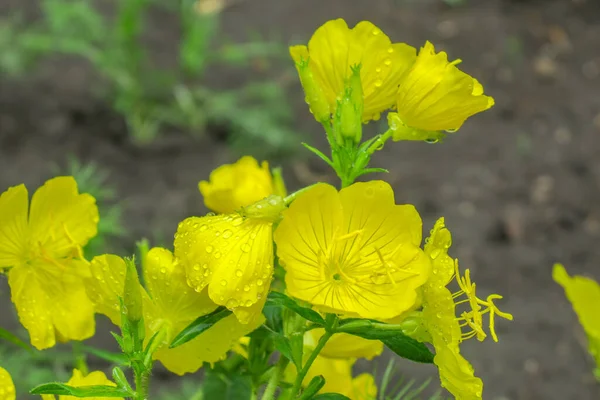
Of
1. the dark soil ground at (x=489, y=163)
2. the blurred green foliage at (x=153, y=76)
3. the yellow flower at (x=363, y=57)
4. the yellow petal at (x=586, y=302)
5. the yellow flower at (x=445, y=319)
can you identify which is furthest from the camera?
the blurred green foliage at (x=153, y=76)

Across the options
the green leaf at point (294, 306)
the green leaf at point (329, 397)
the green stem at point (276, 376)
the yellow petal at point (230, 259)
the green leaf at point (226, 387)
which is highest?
the yellow petal at point (230, 259)

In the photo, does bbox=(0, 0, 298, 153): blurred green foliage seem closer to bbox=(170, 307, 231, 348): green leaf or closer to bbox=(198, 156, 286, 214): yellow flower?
bbox=(198, 156, 286, 214): yellow flower

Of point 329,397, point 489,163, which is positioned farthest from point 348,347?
point 489,163

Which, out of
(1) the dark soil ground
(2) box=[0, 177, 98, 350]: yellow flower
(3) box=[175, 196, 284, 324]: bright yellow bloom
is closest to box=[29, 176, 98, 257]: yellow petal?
(2) box=[0, 177, 98, 350]: yellow flower

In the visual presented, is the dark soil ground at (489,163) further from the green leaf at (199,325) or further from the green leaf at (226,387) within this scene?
the green leaf at (199,325)

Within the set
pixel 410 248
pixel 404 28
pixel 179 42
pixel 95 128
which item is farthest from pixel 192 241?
pixel 404 28

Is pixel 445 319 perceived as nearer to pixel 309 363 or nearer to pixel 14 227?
pixel 309 363

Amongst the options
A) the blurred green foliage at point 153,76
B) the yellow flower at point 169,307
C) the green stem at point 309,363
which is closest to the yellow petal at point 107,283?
the yellow flower at point 169,307
